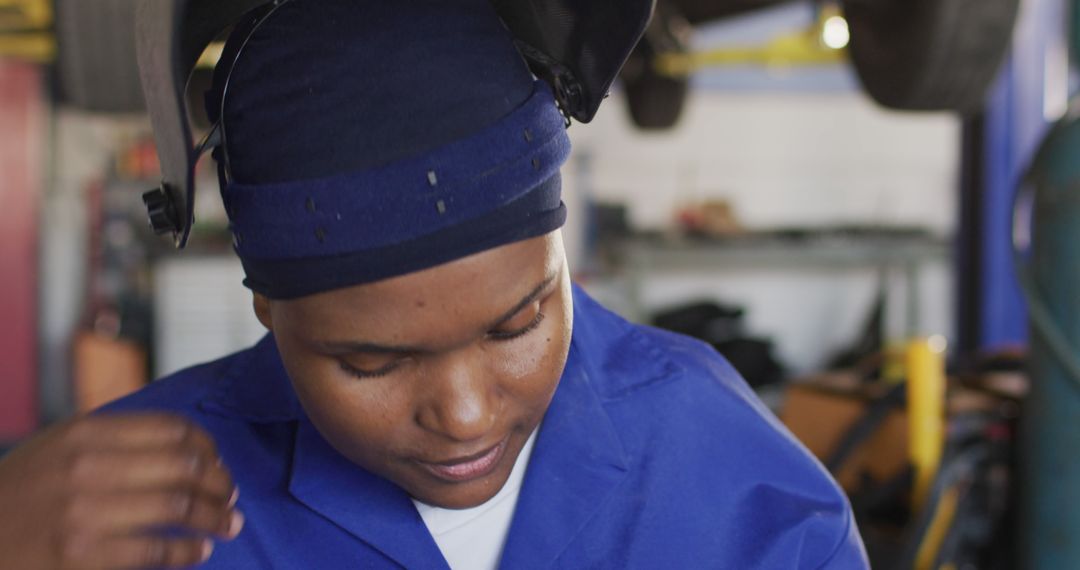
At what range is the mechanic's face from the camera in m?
0.72

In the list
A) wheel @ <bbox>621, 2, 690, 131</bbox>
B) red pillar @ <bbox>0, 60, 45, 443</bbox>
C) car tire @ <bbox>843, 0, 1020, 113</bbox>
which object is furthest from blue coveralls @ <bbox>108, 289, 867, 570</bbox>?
red pillar @ <bbox>0, 60, 45, 443</bbox>

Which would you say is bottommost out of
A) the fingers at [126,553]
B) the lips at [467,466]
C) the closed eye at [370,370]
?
the lips at [467,466]

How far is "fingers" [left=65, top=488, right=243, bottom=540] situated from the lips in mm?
178

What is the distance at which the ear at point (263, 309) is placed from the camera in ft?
2.72

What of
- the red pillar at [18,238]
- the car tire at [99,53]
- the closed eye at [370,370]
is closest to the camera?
the closed eye at [370,370]

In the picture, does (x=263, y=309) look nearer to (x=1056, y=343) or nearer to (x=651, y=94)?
(x=1056, y=343)

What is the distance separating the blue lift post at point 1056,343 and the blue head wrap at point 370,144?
93cm

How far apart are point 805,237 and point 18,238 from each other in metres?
4.78

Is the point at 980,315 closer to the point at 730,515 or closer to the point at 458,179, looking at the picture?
the point at 730,515

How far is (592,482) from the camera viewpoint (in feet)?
3.08

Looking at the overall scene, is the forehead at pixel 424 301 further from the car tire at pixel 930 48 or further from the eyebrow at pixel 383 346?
the car tire at pixel 930 48

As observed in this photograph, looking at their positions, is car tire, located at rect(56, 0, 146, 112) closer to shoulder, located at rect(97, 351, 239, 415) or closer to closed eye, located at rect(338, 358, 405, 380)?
shoulder, located at rect(97, 351, 239, 415)

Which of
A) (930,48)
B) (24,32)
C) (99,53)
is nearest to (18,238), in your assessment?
(24,32)

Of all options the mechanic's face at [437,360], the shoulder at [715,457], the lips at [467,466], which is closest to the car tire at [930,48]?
the shoulder at [715,457]
